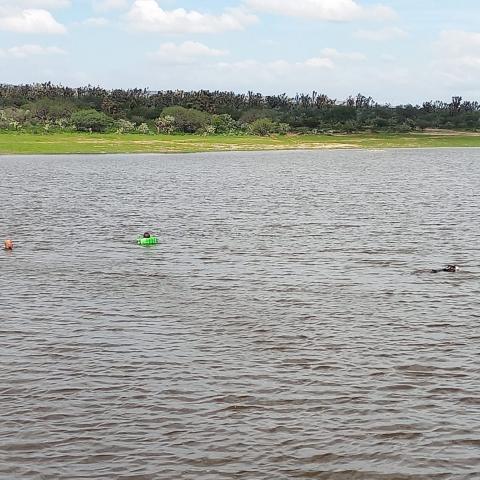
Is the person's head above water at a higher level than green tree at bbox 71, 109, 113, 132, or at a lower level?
lower

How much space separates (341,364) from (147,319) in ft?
21.3

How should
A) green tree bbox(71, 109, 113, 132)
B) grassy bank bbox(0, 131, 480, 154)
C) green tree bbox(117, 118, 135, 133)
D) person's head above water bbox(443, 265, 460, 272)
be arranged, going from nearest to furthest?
person's head above water bbox(443, 265, 460, 272)
grassy bank bbox(0, 131, 480, 154)
green tree bbox(117, 118, 135, 133)
green tree bbox(71, 109, 113, 132)

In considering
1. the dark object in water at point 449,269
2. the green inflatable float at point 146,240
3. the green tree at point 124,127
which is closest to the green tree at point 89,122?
the green tree at point 124,127

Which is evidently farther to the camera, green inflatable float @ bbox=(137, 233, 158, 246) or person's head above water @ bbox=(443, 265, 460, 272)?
green inflatable float @ bbox=(137, 233, 158, 246)

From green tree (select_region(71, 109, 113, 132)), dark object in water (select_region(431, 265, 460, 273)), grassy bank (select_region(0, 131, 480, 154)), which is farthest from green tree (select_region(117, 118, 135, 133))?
dark object in water (select_region(431, 265, 460, 273))

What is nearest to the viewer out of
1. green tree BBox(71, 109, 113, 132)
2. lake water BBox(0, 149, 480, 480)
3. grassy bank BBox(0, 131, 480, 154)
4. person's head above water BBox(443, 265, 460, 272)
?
lake water BBox(0, 149, 480, 480)

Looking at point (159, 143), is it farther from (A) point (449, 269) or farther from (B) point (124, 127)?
(A) point (449, 269)

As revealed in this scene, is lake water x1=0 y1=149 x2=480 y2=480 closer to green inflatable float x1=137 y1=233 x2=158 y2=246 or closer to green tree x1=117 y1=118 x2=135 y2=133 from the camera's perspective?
green inflatable float x1=137 y1=233 x2=158 y2=246

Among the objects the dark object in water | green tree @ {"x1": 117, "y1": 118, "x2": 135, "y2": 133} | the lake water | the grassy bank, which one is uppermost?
green tree @ {"x1": 117, "y1": 118, "x2": 135, "y2": 133}

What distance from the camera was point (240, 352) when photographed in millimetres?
18922

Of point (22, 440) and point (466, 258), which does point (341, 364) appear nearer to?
point (22, 440)

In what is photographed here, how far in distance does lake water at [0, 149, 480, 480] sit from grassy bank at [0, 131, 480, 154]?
10024cm

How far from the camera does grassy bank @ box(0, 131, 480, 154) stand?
139125 mm

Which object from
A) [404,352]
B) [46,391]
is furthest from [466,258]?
[46,391]
